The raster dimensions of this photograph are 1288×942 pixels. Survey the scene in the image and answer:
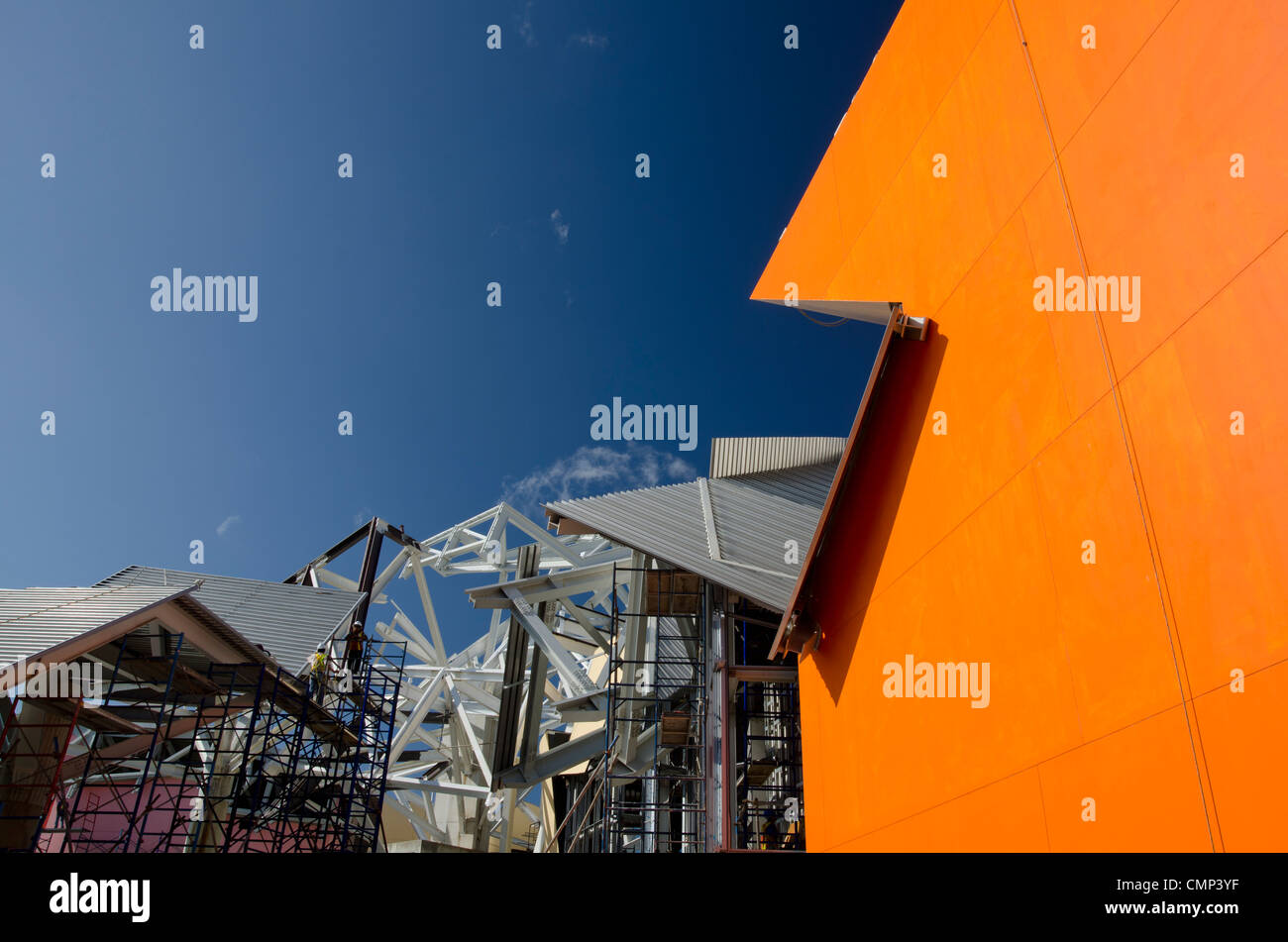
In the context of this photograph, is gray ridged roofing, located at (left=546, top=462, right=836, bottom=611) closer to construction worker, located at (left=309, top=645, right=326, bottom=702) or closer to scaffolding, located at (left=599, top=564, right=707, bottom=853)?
scaffolding, located at (left=599, top=564, right=707, bottom=853)

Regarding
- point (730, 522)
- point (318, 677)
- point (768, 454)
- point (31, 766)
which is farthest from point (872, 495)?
point (318, 677)

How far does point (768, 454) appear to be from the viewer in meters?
23.9

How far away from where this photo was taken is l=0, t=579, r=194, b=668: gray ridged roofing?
456 inches

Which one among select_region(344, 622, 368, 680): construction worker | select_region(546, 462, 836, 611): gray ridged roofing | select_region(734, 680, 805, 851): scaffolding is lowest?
select_region(734, 680, 805, 851): scaffolding

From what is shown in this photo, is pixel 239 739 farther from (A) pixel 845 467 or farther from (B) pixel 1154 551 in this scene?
(B) pixel 1154 551

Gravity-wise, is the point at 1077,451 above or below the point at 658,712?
above

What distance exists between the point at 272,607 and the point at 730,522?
12.0 metres

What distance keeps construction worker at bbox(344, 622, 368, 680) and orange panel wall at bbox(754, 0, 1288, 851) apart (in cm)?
1485

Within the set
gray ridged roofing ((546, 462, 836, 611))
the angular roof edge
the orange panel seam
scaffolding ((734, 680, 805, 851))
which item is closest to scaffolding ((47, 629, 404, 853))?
gray ridged roofing ((546, 462, 836, 611))

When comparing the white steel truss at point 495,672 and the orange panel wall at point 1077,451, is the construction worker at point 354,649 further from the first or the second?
the orange panel wall at point 1077,451

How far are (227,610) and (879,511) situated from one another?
1687cm

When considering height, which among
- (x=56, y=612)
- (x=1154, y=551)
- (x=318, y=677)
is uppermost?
(x=56, y=612)

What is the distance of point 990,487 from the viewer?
7906 millimetres
